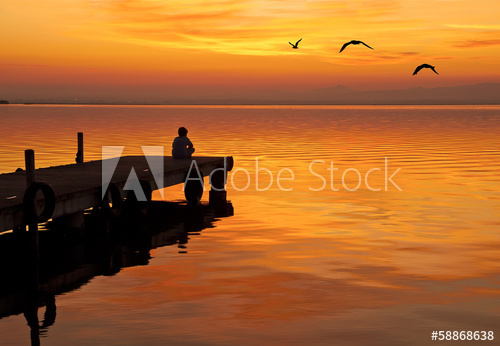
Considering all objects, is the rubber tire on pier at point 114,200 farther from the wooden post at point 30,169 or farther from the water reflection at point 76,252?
the wooden post at point 30,169

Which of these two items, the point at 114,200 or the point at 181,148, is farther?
the point at 181,148

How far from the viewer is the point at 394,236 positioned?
18.7 metres

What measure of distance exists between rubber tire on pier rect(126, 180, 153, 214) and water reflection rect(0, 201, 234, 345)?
37cm

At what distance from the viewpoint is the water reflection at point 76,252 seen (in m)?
13.0

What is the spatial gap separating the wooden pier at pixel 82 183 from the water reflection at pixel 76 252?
749 millimetres

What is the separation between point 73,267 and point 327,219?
27.3ft

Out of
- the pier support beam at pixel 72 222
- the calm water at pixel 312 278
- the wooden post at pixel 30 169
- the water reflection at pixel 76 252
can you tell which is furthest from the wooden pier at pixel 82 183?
the calm water at pixel 312 278

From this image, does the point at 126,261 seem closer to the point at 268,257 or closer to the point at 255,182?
the point at 268,257

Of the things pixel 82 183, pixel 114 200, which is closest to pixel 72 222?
pixel 82 183

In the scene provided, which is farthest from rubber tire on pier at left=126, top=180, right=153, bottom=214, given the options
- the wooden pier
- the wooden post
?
the wooden post

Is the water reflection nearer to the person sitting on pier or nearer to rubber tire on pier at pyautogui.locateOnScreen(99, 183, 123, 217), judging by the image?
rubber tire on pier at pyautogui.locateOnScreen(99, 183, 123, 217)

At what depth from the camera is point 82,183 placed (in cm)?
1855

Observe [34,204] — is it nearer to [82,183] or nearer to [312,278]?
[82,183]

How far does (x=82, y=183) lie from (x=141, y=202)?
85.7 inches
